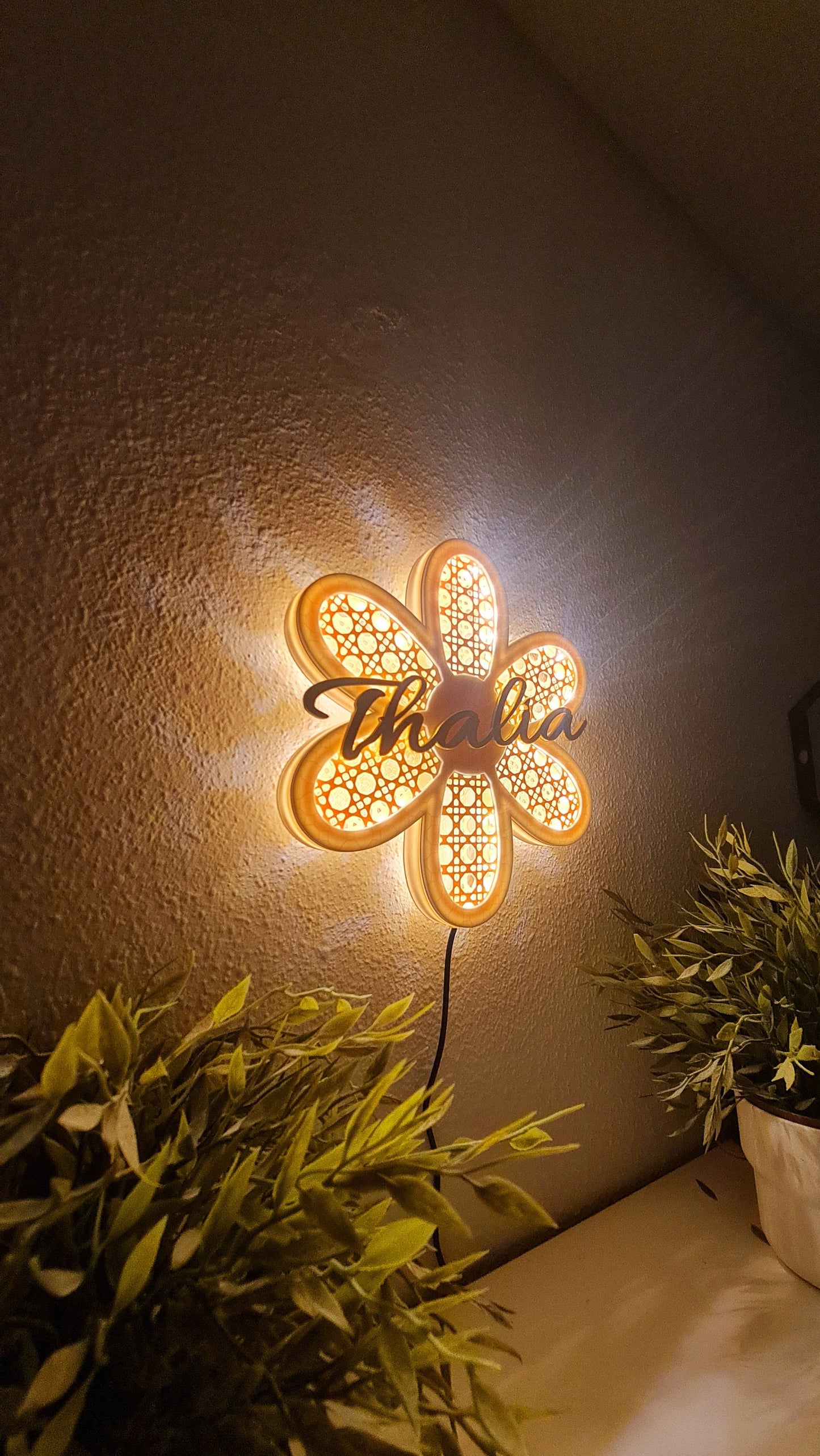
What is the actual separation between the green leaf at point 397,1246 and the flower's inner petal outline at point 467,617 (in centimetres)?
45

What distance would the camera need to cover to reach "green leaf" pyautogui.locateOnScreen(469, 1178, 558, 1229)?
0.42 metres

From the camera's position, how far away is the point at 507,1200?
0.43 metres

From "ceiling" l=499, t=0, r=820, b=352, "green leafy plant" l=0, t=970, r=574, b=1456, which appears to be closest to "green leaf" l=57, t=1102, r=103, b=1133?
"green leafy plant" l=0, t=970, r=574, b=1456

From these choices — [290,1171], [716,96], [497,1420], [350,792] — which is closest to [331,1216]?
[290,1171]

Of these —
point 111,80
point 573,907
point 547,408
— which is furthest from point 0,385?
point 573,907

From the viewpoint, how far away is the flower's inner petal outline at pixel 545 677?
2.55 feet

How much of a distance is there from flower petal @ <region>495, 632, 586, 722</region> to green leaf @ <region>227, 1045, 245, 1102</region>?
432mm

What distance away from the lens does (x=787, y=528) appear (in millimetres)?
1424

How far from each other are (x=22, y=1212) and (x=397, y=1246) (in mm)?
195

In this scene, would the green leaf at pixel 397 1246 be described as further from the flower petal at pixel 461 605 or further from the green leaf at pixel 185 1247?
the flower petal at pixel 461 605

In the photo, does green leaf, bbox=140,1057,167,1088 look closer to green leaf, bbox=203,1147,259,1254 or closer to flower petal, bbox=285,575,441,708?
green leaf, bbox=203,1147,259,1254

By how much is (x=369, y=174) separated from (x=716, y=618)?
818mm

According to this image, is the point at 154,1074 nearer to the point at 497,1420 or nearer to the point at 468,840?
the point at 497,1420

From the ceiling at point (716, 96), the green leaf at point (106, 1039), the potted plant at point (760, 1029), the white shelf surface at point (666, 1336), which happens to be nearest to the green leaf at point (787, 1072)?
the potted plant at point (760, 1029)
